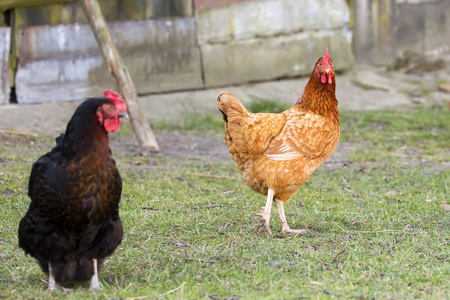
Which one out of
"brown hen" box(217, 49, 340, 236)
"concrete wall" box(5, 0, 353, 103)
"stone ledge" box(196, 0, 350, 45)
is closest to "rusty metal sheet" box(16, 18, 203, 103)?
"concrete wall" box(5, 0, 353, 103)

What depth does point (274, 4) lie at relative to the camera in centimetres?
1047

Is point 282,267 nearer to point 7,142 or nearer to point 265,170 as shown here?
point 265,170

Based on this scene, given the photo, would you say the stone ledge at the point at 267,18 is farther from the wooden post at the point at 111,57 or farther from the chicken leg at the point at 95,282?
the chicken leg at the point at 95,282

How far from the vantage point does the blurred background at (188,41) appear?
30.2 feet

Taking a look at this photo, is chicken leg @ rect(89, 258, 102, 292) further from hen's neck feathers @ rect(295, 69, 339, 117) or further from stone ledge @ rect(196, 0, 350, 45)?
stone ledge @ rect(196, 0, 350, 45)

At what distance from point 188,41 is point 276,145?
5.47 meters

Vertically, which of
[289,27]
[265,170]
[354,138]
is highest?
[289,27]

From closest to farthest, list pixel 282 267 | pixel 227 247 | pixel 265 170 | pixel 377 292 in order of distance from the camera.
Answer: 1. pixel 377 292
2. pixel 282 267
3. pixel 227 247
4. pixel 265 170

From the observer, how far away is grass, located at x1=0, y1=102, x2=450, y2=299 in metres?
3.76

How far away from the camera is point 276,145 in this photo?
485 cm

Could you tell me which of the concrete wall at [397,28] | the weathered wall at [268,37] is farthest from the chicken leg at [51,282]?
the concrete wall at [397,28]

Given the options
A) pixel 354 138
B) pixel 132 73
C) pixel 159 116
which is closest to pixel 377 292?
pixel 354 138

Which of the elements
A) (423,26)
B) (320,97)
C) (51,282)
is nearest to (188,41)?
(423,26)

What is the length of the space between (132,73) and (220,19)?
5.36 ft
